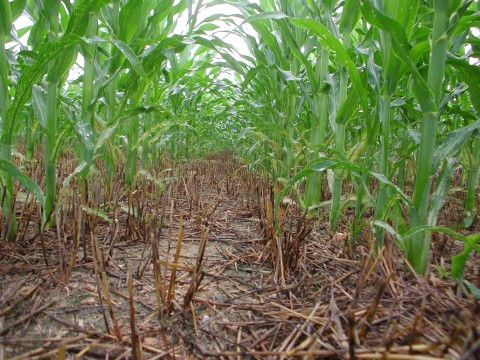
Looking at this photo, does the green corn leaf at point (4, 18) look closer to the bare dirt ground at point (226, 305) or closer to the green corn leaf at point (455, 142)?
the bare dirt ground at point (226, 305)

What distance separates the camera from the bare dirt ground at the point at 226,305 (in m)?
0.62

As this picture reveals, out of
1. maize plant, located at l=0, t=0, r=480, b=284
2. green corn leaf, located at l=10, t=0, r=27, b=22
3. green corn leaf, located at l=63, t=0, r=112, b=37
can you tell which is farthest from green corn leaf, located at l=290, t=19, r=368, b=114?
green corn leaf, located at l=10, t=0, r=27, b=22

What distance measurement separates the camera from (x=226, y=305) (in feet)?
2.88

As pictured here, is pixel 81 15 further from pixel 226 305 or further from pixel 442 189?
pixel 442 189

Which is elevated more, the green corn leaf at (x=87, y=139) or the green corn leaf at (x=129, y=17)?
the green corn leaf at (x=129, y=17)

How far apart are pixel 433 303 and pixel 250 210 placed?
1.33 m

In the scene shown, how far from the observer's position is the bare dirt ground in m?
0.62

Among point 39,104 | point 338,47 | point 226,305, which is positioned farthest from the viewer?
point 39,104

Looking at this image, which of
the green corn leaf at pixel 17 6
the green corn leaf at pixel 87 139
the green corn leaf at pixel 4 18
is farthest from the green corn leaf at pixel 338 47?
the green corn leaf at pixel 17 6

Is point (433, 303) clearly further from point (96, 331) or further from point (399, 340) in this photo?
point (96, 331)

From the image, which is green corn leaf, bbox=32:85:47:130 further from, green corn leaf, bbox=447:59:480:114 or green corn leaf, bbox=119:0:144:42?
green corn leaf, bbox=447:59:480:114

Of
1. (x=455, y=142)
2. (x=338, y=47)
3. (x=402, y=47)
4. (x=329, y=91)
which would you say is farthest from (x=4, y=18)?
(x=455, y=142)

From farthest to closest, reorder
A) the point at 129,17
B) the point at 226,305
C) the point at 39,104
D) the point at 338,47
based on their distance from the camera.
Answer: the point at 129,17
the point at 39,104
the point at 338,47
the point at 226,305

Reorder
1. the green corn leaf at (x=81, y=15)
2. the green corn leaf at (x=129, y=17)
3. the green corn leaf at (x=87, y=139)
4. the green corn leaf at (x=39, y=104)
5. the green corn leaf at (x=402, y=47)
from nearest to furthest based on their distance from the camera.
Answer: the green corn leaf at (x=402, y=47) → the green corn leaf at (x=81, y=15) → the green corn leaf at (x=87, y=139) → the green corn leaf at (x=39, y=104) → the green corn leaf at (x=129, y=17)
